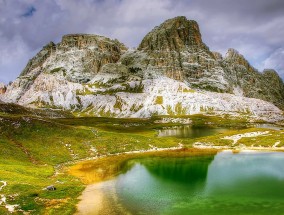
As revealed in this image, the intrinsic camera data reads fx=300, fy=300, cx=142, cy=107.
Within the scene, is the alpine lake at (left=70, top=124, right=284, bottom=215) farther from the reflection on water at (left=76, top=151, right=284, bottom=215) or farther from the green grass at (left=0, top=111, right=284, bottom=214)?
the green grass at (left=0, top=111, right=284, bottom=214)

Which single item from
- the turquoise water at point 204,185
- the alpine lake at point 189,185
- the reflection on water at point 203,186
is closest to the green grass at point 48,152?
the alpine lake at point 189,185

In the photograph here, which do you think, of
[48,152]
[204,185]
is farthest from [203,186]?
[48,152]

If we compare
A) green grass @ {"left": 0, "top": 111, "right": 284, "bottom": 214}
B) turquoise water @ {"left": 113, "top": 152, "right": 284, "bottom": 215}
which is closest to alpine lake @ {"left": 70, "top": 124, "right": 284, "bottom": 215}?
turquoise water @ {"left": 113, "top": 152, "right": 284, "bottom": 215}

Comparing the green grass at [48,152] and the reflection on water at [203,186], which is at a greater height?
the green grass at [48,152]

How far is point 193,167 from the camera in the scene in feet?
320

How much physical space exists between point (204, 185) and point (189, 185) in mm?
3760

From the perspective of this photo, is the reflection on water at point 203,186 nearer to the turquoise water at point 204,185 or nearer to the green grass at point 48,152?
the turquoise water at point 204,185

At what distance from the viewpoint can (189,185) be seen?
75250 mm

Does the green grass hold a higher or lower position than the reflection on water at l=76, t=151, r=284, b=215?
higher

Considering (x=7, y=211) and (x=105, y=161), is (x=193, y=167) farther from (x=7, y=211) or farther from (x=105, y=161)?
(x=7, y=211)

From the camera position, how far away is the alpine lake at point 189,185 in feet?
189

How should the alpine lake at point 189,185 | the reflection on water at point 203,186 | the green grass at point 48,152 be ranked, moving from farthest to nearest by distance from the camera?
→ the green grass at point 48,152 < the alpine lake at point 189,185 < the reflection on water at point 203,186

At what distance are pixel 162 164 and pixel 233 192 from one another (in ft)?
128

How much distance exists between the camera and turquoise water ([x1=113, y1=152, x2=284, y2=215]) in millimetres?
57500
